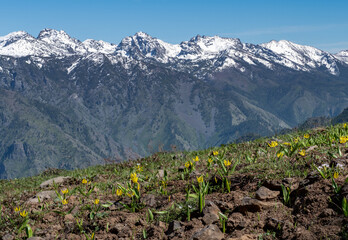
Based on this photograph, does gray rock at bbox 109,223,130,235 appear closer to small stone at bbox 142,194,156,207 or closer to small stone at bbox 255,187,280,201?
small stone at bbox 142,194,156,207

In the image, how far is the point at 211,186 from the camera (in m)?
8.19

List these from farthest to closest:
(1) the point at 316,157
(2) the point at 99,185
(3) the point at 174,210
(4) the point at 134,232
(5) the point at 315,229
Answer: (2) the point at 99,185
(1) the point at 316,157
(3) the point at 174,210
(4) the point at 134,232
(5) the point at 315,229

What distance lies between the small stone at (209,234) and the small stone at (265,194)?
115 centimetres

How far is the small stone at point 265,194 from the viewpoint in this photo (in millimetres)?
6730

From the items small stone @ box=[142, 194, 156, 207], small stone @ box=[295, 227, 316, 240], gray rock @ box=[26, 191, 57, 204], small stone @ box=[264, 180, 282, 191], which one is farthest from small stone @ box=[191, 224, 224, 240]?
gray rock @ box=[26, 191, 57, 204]

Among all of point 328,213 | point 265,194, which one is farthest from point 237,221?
point 328,213

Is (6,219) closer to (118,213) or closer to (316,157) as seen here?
(118,213)

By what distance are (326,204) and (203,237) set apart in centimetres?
197

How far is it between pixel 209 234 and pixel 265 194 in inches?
58.8

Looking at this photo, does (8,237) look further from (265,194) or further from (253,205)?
(265,194)

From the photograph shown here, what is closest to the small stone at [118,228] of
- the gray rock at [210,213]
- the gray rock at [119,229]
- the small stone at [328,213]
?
the gray rock at [119,229]

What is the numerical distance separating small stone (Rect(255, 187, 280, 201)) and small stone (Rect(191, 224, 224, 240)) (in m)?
1.15

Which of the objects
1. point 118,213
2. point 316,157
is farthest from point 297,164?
point 118,213

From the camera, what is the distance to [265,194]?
6.78 m
